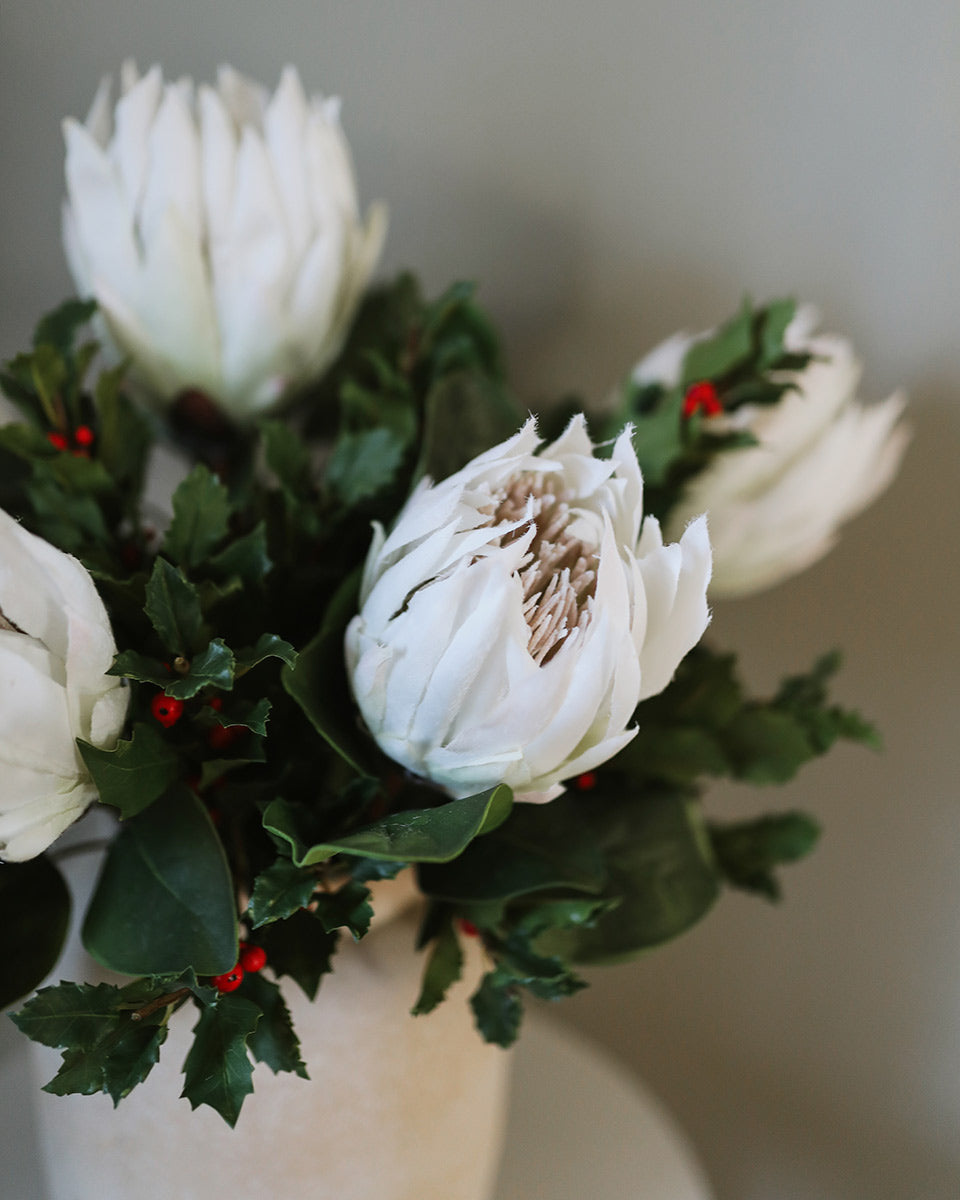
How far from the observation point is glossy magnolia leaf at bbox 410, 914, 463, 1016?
37cm

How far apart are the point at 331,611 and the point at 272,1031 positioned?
135mm

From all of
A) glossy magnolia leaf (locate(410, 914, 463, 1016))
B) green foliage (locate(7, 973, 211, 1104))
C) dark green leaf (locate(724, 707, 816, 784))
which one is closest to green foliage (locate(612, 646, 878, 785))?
dark green leaf (locate(724, 707, 816, 784))

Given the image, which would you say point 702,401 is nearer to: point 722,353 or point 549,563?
point 722,353

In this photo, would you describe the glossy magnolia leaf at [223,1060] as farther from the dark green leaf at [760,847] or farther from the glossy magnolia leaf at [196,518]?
the dark green leaf at [760,847]

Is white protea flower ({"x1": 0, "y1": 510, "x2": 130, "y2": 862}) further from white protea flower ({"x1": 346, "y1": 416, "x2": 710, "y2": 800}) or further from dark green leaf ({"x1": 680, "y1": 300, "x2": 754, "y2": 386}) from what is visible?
dark green leaf ({"x1": 680, "y1": 300, "x2": 754, "y2": 386})

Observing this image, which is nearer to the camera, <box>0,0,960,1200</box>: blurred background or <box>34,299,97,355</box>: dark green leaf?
<box>34,299,97,355</box>: dark green leaf

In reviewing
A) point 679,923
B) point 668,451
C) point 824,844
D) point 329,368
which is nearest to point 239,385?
point 329,368

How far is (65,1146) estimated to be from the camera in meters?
0.41

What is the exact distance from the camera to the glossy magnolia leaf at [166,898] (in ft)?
1.04

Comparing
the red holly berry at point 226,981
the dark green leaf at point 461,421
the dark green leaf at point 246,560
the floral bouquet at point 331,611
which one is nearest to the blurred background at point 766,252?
the floral bouquet at point 331,611

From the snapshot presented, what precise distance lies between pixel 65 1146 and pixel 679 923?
25 centimetres

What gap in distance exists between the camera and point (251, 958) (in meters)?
0.33

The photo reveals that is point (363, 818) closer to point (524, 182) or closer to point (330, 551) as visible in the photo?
point (330, 551)

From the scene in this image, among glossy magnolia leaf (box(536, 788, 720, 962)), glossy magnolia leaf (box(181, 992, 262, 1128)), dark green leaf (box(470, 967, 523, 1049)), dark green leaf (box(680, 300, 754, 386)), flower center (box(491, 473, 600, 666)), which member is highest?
dark green leaf (box(680, 300, 754, 386))
